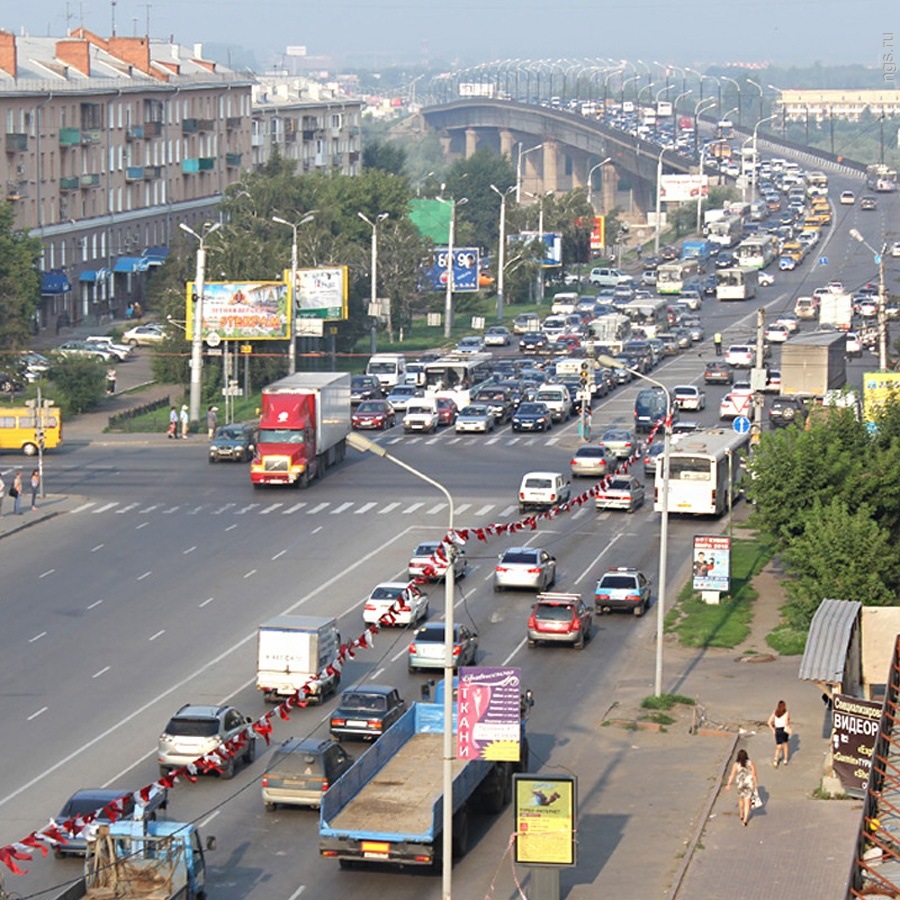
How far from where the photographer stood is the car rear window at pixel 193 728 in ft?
134

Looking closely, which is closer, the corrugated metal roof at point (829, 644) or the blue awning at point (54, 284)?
the corrugated metal roof at point (829, 644)

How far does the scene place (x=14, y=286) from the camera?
107 metres

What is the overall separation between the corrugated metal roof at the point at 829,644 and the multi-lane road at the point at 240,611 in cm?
467

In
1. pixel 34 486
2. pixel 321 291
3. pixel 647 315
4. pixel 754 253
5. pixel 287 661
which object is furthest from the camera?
pixel 754 253

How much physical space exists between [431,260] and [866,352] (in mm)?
28508

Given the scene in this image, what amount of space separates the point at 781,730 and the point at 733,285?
343 feet

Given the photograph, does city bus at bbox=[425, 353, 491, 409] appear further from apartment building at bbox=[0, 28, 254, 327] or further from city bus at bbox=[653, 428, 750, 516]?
apartment building at bbox=[0, 28, 254, 327]

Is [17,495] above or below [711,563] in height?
below

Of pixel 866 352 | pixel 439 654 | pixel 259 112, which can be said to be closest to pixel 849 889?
pixel 439 654

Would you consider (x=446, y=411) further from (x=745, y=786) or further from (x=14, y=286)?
(x=745, y=786)

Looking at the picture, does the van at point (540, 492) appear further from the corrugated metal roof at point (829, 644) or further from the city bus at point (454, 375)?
the city bus at point (454, 375)

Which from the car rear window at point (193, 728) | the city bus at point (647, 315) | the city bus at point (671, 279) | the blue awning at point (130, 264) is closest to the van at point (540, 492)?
the car rear window at point (193, 728)

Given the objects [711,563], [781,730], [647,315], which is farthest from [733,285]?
[781,730]

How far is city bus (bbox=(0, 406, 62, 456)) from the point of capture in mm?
83688
